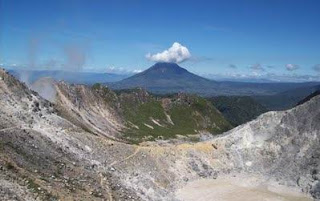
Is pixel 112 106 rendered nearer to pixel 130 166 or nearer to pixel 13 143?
pixel 130 166

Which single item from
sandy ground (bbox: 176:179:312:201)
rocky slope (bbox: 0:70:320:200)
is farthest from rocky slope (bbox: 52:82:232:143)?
sandy ground (bbox: 176:179:312:201)

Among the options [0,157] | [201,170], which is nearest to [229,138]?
[201,170]

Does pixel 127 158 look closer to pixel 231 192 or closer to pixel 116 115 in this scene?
pixel 231 192

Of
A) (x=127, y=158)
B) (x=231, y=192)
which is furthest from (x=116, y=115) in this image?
(x=231, y=192)

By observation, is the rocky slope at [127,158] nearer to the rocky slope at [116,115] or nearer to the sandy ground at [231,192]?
the sandy ground at [231,192]

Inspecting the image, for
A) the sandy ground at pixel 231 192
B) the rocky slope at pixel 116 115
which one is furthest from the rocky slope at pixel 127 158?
the rocky slope at pixel 116 115

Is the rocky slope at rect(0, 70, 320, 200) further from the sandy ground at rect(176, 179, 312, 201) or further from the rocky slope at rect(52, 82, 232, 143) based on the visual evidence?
the rocky slope at rect(52, 82, 232, 143)

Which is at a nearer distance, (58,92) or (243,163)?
(243,163)
